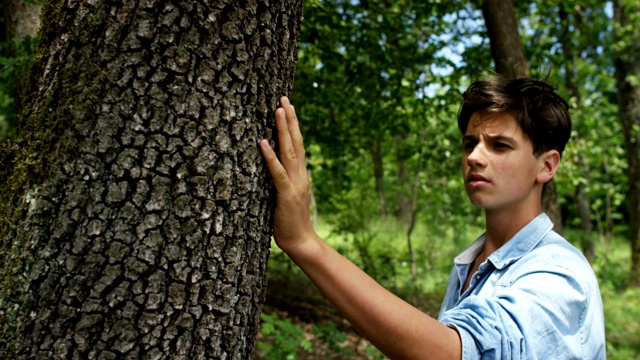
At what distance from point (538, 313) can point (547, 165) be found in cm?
86

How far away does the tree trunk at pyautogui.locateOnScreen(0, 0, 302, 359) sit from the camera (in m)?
1.11

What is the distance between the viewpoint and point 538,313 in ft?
4.30

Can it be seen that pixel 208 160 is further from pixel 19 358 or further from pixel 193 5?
pixel 19 358

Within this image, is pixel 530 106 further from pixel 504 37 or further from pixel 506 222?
pixel 504 37

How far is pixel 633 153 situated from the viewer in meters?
8.91

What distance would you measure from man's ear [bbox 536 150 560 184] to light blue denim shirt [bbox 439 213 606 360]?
0.33 meters

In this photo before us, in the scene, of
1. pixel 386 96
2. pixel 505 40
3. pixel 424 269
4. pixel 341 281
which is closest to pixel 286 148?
pixel 341 281

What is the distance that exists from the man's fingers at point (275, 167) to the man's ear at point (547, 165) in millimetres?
1152

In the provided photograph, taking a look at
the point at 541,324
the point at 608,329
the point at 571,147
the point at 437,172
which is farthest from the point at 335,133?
the point at 608,329

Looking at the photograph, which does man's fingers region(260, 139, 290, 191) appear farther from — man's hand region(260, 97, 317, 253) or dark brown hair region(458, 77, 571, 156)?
dark brown hair region(458, 77, 571, 156)

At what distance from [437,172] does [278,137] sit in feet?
16.1

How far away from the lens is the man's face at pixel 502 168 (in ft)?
6.19

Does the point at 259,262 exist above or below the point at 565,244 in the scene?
below

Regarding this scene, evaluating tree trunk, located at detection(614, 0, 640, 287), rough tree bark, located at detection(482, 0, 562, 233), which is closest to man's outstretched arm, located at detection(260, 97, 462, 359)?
rough tree bark, located at detection(482, 0, 562, 233)
